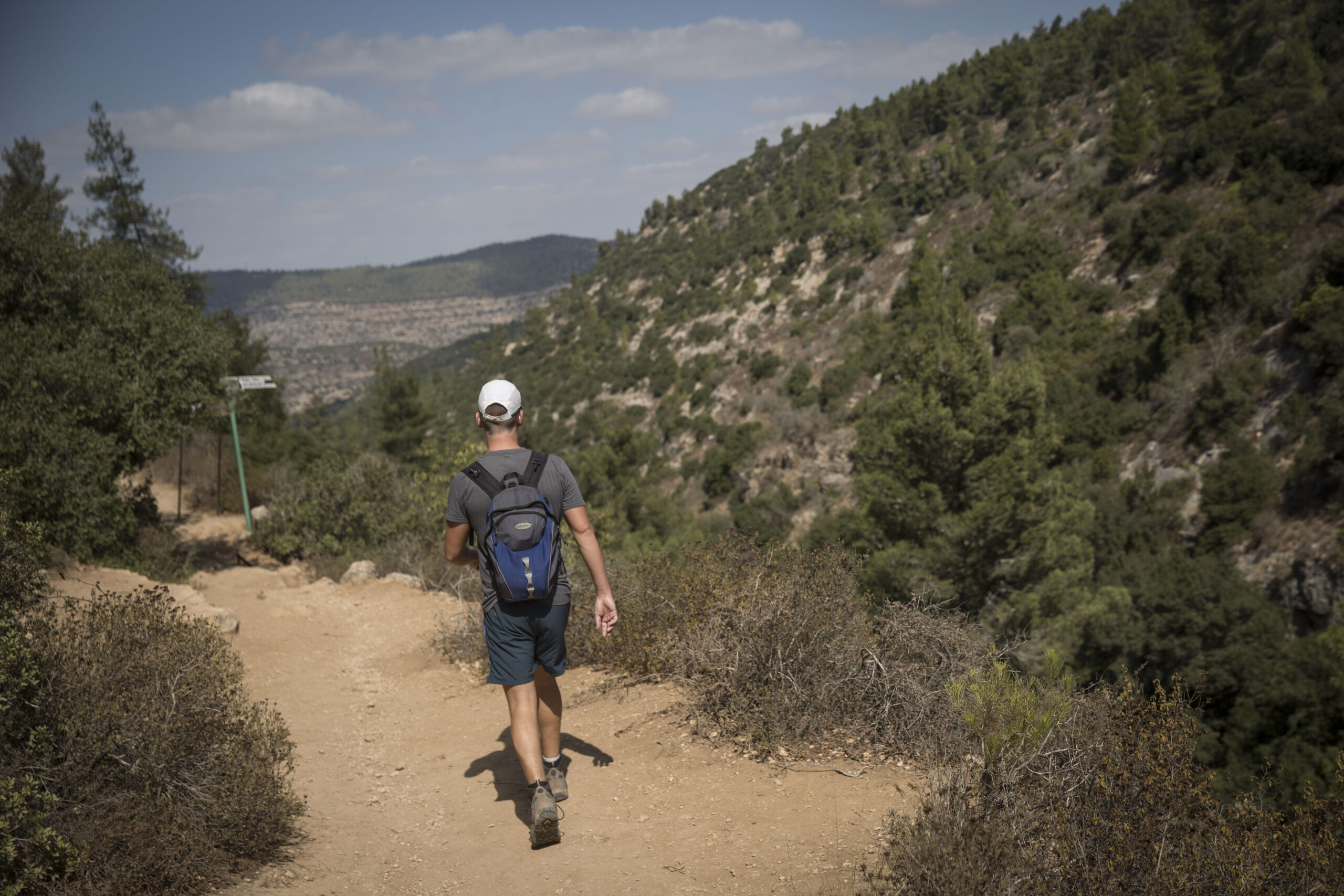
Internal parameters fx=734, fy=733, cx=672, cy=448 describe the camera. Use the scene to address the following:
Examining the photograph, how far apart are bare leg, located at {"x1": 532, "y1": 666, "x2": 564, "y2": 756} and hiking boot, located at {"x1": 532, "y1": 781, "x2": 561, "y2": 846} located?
0.25 metres

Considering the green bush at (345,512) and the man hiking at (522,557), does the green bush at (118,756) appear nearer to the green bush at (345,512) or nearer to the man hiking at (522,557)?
the man hiking at (522,557)

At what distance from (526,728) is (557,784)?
423 millimetres

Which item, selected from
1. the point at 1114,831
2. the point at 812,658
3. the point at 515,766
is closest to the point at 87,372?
the point at 515,766

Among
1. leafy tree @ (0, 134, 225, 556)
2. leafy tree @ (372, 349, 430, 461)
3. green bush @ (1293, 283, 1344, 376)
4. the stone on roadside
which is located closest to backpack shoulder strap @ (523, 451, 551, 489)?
the stone on roadside

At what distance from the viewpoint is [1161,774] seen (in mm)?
2357

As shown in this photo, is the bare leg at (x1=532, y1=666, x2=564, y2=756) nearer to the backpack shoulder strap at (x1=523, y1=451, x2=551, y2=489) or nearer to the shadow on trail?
the shadow on trail

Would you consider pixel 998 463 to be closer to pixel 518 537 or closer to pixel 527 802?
pixel 527 802

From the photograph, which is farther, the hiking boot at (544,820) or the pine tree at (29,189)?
the pine tree at (29,189)

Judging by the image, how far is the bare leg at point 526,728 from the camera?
3090 mm

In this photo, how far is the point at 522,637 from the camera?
303 cm

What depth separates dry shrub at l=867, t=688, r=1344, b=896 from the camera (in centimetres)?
213

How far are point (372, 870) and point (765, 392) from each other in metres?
36.8

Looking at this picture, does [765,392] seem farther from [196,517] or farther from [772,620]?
[772,620]

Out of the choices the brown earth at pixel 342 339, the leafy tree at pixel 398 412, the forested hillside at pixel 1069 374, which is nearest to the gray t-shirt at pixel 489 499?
the forested hillside at pixel 1069 374
